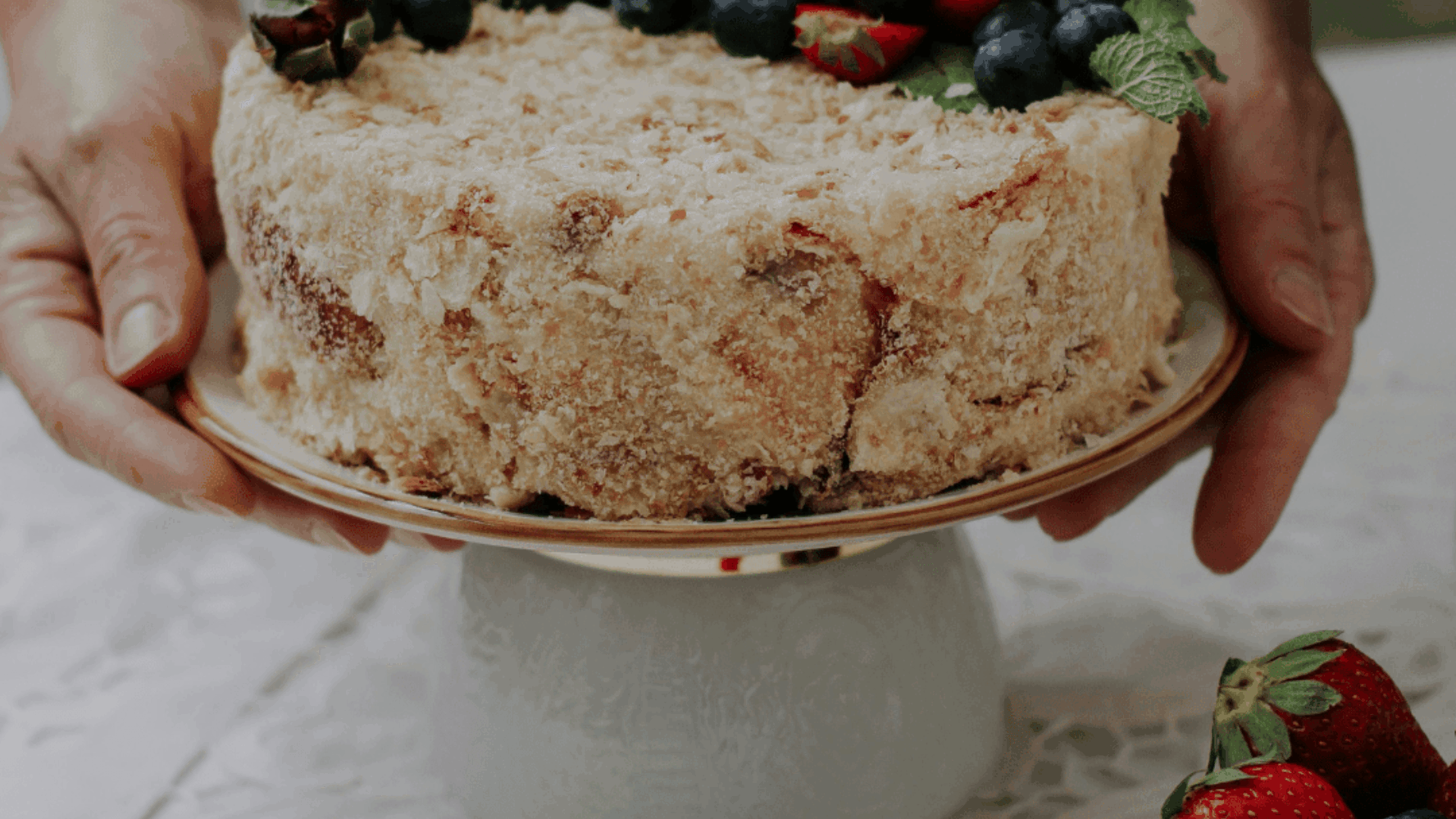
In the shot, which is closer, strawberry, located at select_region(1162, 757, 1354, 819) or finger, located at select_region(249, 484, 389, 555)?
strawberry, located at select_region(1162, 757, 1354, 819)

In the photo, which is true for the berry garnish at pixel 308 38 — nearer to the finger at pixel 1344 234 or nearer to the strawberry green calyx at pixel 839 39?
the strawberry green calyx at pixel 839 39

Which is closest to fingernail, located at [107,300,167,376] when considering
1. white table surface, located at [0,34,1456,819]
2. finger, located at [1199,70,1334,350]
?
white table surface, located at [0,34,1456,819]

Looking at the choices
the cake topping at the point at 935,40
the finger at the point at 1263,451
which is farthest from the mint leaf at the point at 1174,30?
the finger at the point at 1263,451

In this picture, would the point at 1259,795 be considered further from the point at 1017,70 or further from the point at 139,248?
the point at 139,248

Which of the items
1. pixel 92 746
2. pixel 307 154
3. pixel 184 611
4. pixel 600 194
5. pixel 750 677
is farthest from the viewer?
pixel 184 611

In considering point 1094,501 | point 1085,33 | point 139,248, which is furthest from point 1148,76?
point 139,248

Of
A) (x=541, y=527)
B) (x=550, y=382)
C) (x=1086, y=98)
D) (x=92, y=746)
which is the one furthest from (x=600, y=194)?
(x=92, y=746)

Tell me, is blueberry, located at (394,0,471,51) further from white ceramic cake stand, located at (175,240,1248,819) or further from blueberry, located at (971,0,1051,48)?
blueberry, located at (971,0,1051,48)

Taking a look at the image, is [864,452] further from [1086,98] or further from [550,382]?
[1086,98]
